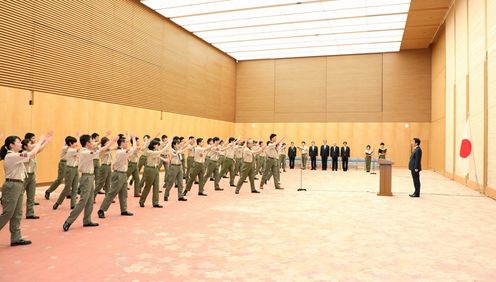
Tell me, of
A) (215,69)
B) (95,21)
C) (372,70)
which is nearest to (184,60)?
(215,69)

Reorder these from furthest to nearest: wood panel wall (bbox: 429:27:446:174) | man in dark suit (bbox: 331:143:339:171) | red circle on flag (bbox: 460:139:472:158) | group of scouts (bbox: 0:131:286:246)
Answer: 1. man in dark suit (bbox: 331:143:339:171)
2. wood panel wall (bbox: 429:27:446:174)
3. red circle on flag (bbox: 460:139:472:158)
4. group of scouts (bbox: 0:131:286:246)

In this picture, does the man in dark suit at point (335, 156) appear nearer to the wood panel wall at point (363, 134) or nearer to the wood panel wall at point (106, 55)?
the wood panel wall at point (363, 134)

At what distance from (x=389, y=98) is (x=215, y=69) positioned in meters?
10.9

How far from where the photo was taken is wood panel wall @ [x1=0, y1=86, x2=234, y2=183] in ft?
35.3

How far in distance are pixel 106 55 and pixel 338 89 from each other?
1481 cm

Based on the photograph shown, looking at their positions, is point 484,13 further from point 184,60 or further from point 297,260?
point 184,60

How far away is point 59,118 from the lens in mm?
12297

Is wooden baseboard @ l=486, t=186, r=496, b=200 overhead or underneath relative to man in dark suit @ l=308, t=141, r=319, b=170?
underneath

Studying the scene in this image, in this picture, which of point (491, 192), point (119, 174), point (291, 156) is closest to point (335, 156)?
point (291, 156)

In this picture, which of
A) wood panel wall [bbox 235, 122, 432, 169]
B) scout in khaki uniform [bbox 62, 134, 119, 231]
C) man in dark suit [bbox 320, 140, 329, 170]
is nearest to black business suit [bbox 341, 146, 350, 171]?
man in dark suit [bbox 320, 140, 329, 170]

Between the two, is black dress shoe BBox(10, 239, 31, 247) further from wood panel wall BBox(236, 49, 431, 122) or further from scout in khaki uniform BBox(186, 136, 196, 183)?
wood panel wall BBox(236, 49, 431, 122)

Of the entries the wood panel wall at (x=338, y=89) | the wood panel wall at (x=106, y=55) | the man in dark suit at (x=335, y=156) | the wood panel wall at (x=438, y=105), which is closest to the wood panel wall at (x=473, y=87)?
the wood panel wall at (x=438, y=105)

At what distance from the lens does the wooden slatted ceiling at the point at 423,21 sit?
590 inches

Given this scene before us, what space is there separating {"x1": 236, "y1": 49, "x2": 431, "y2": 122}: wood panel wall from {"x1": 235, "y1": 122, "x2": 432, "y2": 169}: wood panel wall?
0.38 metres
